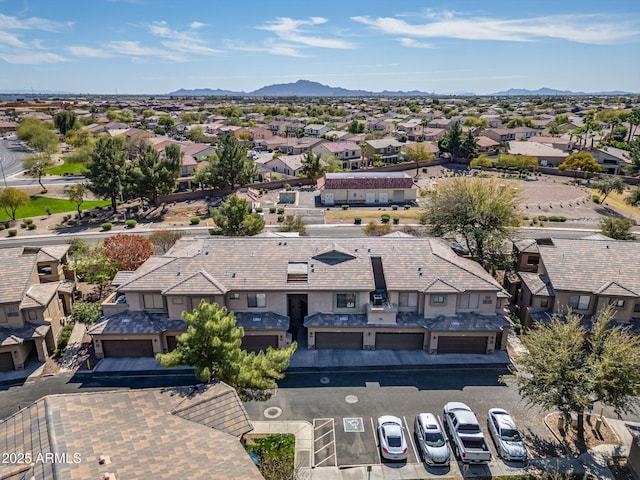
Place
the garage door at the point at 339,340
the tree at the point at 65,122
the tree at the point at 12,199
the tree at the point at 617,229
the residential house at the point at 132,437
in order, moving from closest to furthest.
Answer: the residential house at the point at 132,437
the garage door at the point at 339,340
the tree at the point at 617,229
the tree at the point at 12,199
the tree at the point at 65,122

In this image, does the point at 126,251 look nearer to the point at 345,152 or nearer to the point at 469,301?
the point at 469,301

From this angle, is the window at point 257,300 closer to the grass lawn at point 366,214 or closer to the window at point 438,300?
the window at point 438,300

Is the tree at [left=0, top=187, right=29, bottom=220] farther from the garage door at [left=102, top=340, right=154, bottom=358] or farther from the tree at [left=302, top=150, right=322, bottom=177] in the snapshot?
the garage door at [left=102, top=340, right=154, bottom=358]

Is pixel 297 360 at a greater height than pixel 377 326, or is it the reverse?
pixel 377 326

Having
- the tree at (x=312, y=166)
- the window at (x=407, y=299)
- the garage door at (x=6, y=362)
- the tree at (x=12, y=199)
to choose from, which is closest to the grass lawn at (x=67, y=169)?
the tree at (x=12, y=199)

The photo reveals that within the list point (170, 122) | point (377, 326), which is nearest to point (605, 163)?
point (377, 326)

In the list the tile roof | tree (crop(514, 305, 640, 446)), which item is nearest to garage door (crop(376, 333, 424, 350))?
tree (crop(514, 305, 640, 446))

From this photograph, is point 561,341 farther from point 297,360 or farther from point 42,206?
point 42,206
